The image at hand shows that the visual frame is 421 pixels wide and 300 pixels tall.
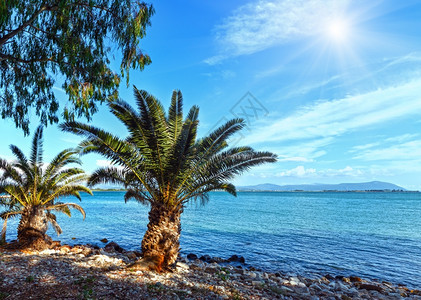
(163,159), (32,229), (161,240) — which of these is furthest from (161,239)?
(32,229)

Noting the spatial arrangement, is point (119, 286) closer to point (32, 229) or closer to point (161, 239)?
point (161, 239)

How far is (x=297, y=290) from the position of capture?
377 inches

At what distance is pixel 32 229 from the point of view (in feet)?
40.1

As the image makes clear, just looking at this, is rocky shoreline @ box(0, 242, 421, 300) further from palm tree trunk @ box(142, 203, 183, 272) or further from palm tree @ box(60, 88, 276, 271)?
palm tree @ box(60, 88, 276, 271)

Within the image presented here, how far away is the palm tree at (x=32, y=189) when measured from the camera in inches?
484

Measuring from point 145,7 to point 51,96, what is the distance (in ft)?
15.2

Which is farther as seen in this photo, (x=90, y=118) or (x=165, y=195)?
(x=165, y=195)

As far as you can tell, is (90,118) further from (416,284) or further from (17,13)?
(416,284)

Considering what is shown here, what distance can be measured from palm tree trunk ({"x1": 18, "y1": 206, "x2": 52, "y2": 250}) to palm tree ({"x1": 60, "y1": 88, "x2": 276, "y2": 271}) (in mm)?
5087

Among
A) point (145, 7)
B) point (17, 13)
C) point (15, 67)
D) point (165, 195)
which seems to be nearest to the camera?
point (17, 13)

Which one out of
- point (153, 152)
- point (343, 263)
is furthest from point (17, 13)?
point (343, 263)

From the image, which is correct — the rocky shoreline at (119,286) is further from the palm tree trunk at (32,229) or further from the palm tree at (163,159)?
the palm tree trunk at (32,229)

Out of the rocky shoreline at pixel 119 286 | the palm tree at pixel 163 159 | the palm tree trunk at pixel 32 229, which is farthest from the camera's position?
the palm tree trunk at pixel 32 229

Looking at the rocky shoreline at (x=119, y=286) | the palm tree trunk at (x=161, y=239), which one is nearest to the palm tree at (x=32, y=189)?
the rocky shoreline at (x=119, y=286)
